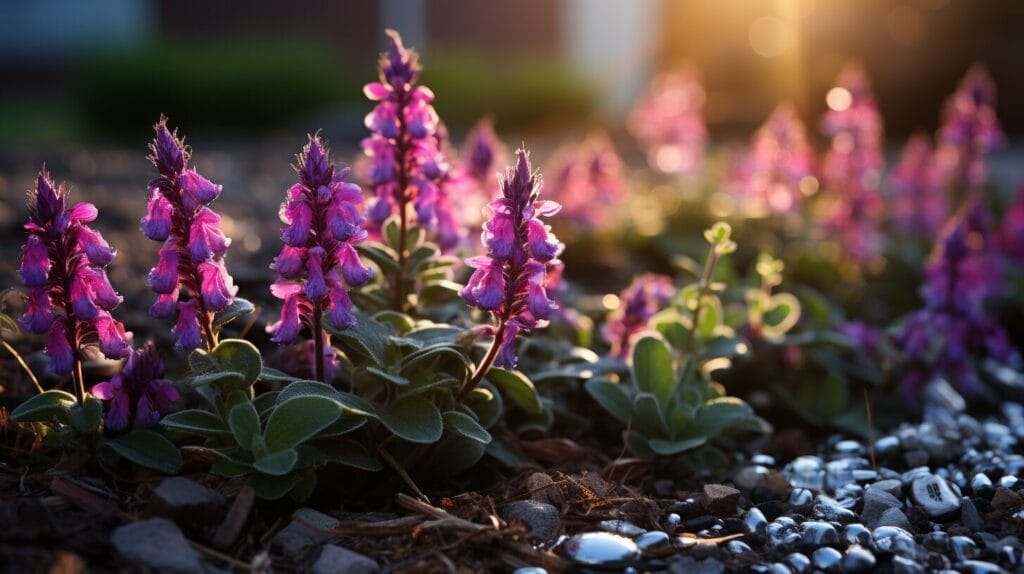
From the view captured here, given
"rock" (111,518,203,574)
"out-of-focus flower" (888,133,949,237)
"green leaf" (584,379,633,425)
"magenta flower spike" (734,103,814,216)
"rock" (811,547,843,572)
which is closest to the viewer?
"rock" (111,518,203,574)

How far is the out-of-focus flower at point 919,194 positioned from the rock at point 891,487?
8.71ft

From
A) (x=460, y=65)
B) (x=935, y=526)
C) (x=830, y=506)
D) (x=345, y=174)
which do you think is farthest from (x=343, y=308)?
(x=460, y=65)

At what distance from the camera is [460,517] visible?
2342mm

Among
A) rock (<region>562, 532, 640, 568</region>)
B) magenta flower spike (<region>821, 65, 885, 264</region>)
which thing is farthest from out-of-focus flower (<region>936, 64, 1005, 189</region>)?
rock (<region>562, 532, 640, 568</region>)

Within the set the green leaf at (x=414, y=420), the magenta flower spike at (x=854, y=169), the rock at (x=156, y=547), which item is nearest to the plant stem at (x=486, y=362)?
the green leaf at (x=414, y=420)

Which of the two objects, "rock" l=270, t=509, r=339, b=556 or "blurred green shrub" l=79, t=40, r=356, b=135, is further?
"blurred green shrub" l=79, t=40, r=356, b=135

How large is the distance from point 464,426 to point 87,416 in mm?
808

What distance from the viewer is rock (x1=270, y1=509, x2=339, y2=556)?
2225mm

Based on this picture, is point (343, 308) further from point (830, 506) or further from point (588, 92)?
point (588, 92)

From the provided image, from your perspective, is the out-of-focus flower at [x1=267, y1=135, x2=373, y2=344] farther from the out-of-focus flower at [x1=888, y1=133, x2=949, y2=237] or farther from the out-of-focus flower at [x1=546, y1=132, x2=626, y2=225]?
the out-of-focus flower at [x1=888, y1=133, x2=949, y2=237]

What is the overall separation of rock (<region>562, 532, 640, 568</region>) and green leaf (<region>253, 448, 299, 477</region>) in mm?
594

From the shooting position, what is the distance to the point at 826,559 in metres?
2.25

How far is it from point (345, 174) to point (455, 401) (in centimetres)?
59

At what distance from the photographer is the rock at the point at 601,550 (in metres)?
2.21
